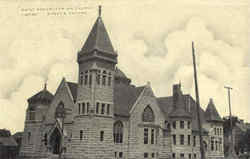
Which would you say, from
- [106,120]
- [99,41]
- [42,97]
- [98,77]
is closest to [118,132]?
[106,120]

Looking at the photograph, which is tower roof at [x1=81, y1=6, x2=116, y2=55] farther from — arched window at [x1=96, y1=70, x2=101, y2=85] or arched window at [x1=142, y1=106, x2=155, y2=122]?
arched window at [x1=142, y1=106, x2=155, y2=122]

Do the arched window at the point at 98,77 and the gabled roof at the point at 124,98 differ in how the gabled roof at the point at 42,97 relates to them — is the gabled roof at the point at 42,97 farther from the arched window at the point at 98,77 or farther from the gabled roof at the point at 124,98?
the arched window at the point at 98,77

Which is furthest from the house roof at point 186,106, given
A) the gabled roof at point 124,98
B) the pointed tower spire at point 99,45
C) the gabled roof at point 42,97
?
the gabled roof at point 42,97

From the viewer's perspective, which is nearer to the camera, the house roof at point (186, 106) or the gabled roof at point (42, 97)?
the gabled roof at point (42, 97)

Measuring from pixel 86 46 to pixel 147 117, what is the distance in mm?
15382


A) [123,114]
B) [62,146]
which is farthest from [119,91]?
[62,146]

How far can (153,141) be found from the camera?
53219 mm

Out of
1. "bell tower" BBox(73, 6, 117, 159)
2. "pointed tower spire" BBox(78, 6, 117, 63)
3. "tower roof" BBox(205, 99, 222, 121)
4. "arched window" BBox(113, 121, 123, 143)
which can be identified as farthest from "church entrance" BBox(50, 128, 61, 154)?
"tower roof" BBox(205, 99, 222, 121)

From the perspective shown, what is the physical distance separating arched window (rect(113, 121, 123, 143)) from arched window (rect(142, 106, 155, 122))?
486 cm

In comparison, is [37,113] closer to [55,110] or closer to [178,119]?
[55,110]

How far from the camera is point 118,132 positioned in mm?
49500

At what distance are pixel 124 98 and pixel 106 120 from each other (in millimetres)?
8613

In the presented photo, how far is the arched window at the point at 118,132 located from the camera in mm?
49000

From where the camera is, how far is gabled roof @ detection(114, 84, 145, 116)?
50.6 m
